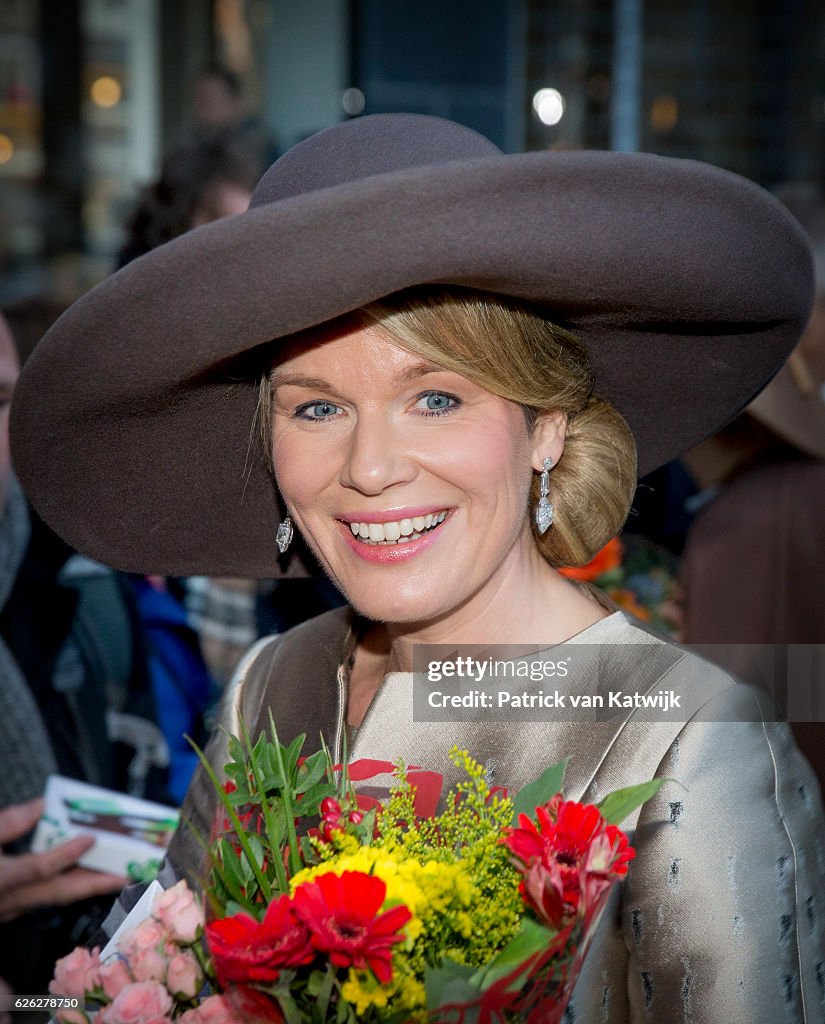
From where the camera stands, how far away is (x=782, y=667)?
124 inches

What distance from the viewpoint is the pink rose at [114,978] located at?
119cm

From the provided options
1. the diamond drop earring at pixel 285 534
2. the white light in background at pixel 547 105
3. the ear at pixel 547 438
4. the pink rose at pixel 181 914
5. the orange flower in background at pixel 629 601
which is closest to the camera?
the pink rose at pixel 181 914

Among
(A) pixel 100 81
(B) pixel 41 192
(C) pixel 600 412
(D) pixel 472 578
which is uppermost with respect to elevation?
(A) pixel 100 81

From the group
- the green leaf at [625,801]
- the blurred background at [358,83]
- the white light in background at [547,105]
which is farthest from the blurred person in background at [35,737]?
the white light in background at [547,105]

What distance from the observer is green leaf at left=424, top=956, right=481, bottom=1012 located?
97cm

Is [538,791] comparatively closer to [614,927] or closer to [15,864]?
[614,927]

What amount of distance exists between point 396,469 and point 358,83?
18.7ft

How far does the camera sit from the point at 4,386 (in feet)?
8.84

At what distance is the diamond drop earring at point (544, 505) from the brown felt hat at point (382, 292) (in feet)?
0.69

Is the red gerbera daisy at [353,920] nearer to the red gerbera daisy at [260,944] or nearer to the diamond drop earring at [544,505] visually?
the red gerbera daisy at [260,944]

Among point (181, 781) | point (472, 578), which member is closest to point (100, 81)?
point (181, 781)

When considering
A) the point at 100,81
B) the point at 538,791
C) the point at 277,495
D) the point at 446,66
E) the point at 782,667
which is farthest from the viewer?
the point at 100,81

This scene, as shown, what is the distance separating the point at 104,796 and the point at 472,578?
1.24m

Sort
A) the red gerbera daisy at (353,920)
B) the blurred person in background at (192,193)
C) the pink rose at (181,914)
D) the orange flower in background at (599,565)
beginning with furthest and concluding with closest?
the blurred person in background at (192,193)
the orange flower in background at (599,565)
the pink rose at (181,914)
the red gerbera daisy at (353,920)
